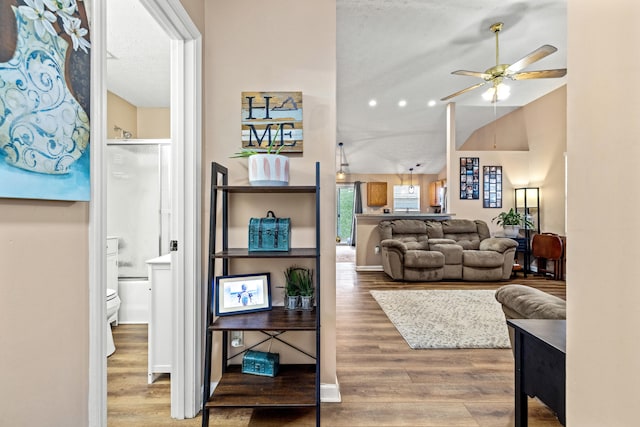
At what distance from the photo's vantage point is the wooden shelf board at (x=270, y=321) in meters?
1.62

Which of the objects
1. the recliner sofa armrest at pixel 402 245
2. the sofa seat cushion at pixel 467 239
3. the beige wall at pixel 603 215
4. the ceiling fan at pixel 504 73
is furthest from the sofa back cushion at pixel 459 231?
the beige wall at pixel 603 215

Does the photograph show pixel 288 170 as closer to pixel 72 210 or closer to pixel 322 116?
pixel 322 116

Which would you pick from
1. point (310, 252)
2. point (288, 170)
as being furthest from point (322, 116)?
point (310, 252)

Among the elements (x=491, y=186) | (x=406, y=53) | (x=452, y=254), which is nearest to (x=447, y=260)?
(x=452, y=254)

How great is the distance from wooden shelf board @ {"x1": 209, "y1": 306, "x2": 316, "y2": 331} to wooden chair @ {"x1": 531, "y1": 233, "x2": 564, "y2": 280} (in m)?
5.20

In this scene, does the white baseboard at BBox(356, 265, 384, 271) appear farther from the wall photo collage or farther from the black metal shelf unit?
the black metal shelf unit

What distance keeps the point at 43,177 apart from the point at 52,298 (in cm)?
34

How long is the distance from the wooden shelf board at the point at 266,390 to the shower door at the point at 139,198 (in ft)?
6.74

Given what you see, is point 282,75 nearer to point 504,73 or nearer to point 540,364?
point 540,364

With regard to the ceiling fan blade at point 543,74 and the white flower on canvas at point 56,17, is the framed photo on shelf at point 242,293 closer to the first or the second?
the white flower on canvas at point 56,17

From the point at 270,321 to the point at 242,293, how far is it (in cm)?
26

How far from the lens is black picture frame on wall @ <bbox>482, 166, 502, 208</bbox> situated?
22.8ft

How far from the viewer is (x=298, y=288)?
193 cm

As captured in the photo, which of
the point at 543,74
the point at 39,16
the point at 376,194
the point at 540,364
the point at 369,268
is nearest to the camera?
the point at 39,16
